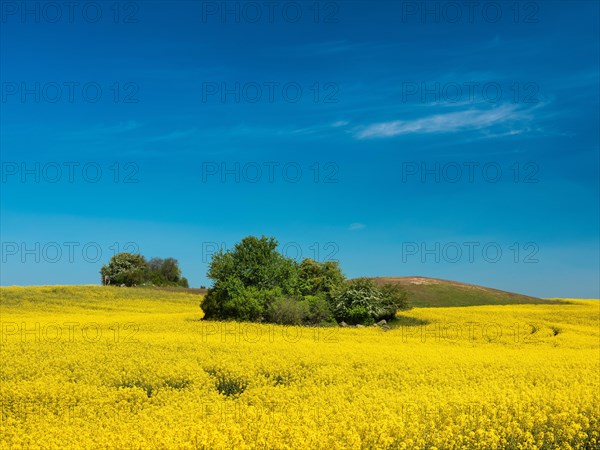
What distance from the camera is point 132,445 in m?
8.19

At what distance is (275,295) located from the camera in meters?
33.9

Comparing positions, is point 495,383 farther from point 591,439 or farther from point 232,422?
point 232,422

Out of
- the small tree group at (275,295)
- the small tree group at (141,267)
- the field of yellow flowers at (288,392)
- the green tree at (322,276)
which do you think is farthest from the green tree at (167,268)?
the field of yellow flowers at (288,392)

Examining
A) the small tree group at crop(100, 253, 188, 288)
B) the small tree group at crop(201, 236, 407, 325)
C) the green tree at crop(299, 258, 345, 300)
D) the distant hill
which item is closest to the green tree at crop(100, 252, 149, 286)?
the small tree group at crop(100, 253, 188, 288)

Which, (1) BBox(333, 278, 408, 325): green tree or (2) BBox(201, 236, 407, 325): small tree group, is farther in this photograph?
(1) BBox(333, 278, 408, 325): green tree

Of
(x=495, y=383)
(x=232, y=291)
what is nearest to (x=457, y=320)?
(x=232, y=291)

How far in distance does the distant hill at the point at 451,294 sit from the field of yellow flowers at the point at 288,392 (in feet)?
113

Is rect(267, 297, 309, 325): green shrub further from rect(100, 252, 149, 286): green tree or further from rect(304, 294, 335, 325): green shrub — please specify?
rect(100, 252, 149, 286): green tree

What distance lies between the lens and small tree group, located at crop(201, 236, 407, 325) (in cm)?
3341

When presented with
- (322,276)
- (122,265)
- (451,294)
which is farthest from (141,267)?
(322,276)

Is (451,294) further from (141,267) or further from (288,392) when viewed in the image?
(141,267)

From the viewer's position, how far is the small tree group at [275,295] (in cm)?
3341

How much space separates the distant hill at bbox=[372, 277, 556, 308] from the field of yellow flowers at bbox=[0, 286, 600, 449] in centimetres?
3439

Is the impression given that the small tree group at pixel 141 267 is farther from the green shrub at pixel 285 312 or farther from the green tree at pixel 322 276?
the green shrub at pixel 285 312
